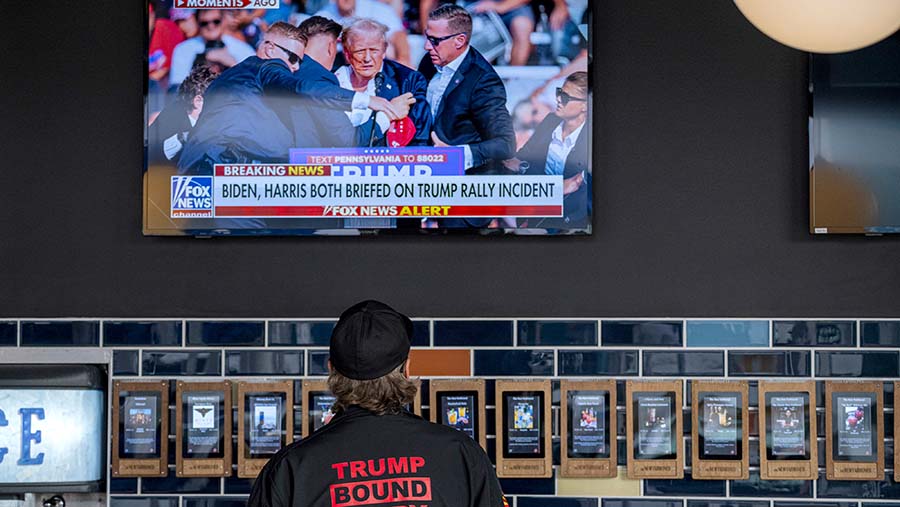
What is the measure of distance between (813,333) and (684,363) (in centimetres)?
35

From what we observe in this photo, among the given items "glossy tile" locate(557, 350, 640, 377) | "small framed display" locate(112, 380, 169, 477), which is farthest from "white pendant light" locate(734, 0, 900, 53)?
"small framed display" locate(112, 380, 169, 477)

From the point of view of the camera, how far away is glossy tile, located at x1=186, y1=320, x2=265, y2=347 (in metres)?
3.01

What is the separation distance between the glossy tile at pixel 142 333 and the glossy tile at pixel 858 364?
68.6 inches

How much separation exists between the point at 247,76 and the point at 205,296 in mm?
615

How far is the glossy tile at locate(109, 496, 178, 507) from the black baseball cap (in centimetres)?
130

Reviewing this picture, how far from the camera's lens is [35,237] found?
3.09m

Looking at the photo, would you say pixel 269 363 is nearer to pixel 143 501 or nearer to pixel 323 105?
pixel 143 501

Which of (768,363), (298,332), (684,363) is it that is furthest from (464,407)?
(768,363)

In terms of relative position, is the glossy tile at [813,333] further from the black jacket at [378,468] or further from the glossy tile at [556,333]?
the black jacket at [378,468]

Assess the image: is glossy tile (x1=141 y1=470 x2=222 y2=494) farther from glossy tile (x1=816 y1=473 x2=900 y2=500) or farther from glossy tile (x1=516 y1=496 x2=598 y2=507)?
glossy tile (x1=816 y1=473 x2=900 y2=500)

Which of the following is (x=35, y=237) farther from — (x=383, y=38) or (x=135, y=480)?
(x=383, y=38)

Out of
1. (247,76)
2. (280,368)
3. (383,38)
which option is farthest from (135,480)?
(383,38)

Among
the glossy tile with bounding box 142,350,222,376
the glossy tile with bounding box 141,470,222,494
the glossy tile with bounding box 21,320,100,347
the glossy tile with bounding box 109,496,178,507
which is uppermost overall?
the glossy tile with bounding box 21,320,100,347

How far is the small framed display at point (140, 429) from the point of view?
2992mm
